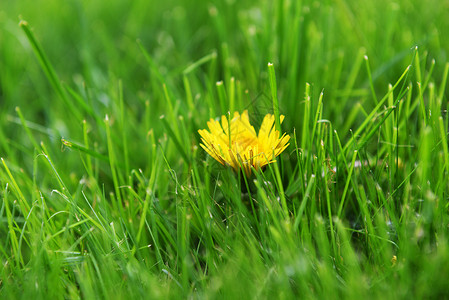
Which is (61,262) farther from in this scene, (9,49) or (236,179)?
(9,49)

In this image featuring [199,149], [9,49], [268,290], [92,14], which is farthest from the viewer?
[92,14]

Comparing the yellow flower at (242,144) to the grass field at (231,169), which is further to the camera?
the yellow flower at (242,144)

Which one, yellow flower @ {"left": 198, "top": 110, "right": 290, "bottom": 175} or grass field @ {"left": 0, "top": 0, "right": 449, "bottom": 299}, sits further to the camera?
yellow flower @ {"left": 198, "top": 110, "right": 290, "bottom": 175}

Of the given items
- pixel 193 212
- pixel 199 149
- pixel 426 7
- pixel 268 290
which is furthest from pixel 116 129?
pixel 426 7
